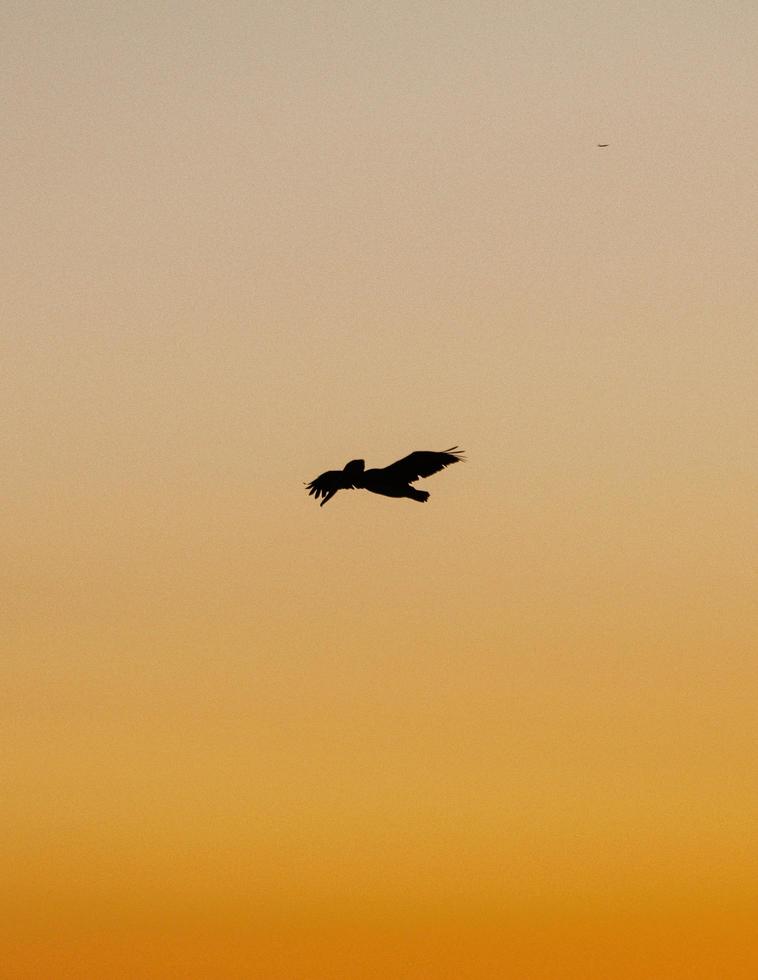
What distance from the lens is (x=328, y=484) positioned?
71.6 m

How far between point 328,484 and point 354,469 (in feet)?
3.27

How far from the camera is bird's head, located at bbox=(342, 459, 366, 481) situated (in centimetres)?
7194

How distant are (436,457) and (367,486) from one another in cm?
227

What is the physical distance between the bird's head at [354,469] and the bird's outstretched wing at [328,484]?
219 mm

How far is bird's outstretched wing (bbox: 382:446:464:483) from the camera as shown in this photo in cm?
7200

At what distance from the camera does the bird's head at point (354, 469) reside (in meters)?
71.9

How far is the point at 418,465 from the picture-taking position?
72188 millimetres

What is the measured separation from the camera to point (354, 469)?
7206 centimetres

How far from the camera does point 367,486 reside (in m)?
71.9

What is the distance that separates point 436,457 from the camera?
7219 centimetres

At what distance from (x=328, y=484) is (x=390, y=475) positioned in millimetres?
1915

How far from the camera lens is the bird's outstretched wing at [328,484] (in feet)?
234

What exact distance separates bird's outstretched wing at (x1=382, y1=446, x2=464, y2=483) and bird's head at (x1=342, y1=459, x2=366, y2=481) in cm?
68

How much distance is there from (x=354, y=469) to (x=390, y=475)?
3.61 feet
